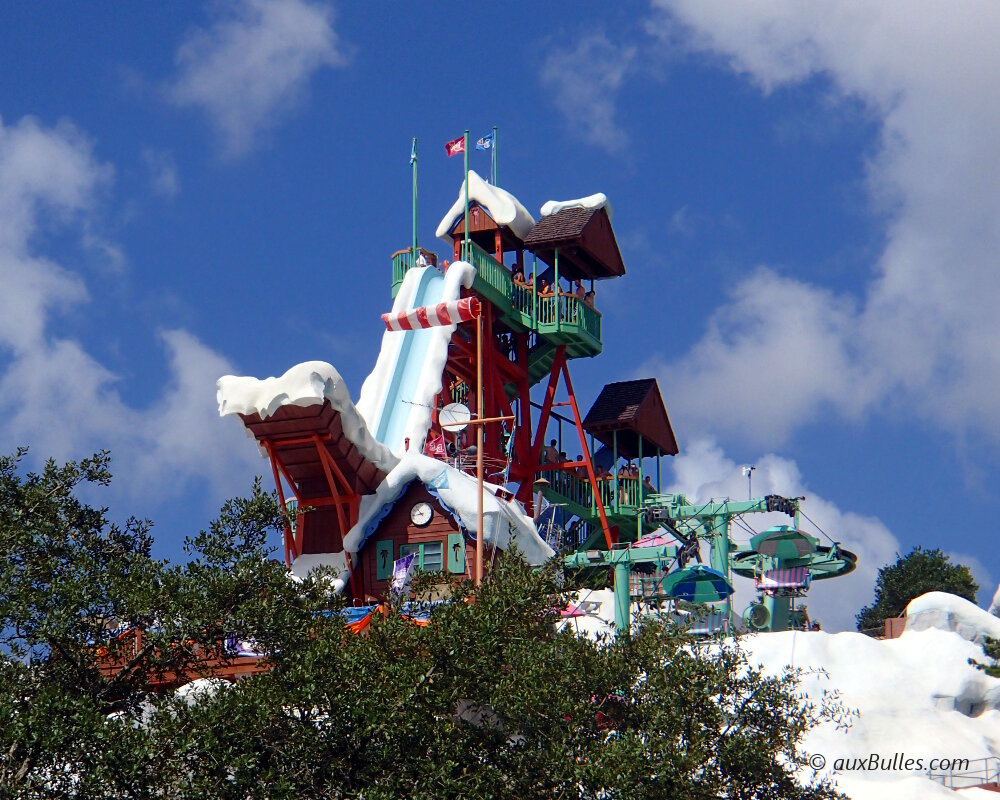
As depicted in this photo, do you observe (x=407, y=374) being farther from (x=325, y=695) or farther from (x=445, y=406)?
(x=325, y=695)

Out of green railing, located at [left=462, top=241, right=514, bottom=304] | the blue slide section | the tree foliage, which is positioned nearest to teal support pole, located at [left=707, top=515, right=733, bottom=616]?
green railing, located at [left=462, top=241, right=514, bottom=304]

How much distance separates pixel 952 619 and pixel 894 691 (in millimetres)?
6604

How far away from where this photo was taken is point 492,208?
4962cm

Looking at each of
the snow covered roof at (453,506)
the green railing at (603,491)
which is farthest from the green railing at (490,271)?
the snow covered roof at (453,506)

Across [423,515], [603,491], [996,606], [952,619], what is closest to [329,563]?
[423,515]

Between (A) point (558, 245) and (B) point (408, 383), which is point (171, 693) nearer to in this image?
(B) point (408, 383)

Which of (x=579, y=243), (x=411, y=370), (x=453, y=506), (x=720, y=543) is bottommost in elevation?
(x=453, y=506)

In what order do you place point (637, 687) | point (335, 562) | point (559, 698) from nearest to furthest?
point (559, 698)
point (637, 687)
point (335, 562)

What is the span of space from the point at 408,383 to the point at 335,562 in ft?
21.4

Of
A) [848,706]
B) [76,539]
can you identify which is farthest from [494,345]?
[76,539]

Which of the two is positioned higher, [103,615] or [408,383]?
[408,383]

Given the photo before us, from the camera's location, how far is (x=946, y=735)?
39250 mm

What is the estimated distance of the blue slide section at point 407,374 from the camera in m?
40.7

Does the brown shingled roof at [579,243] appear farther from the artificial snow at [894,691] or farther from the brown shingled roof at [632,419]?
the artificial snow at [894,691]
